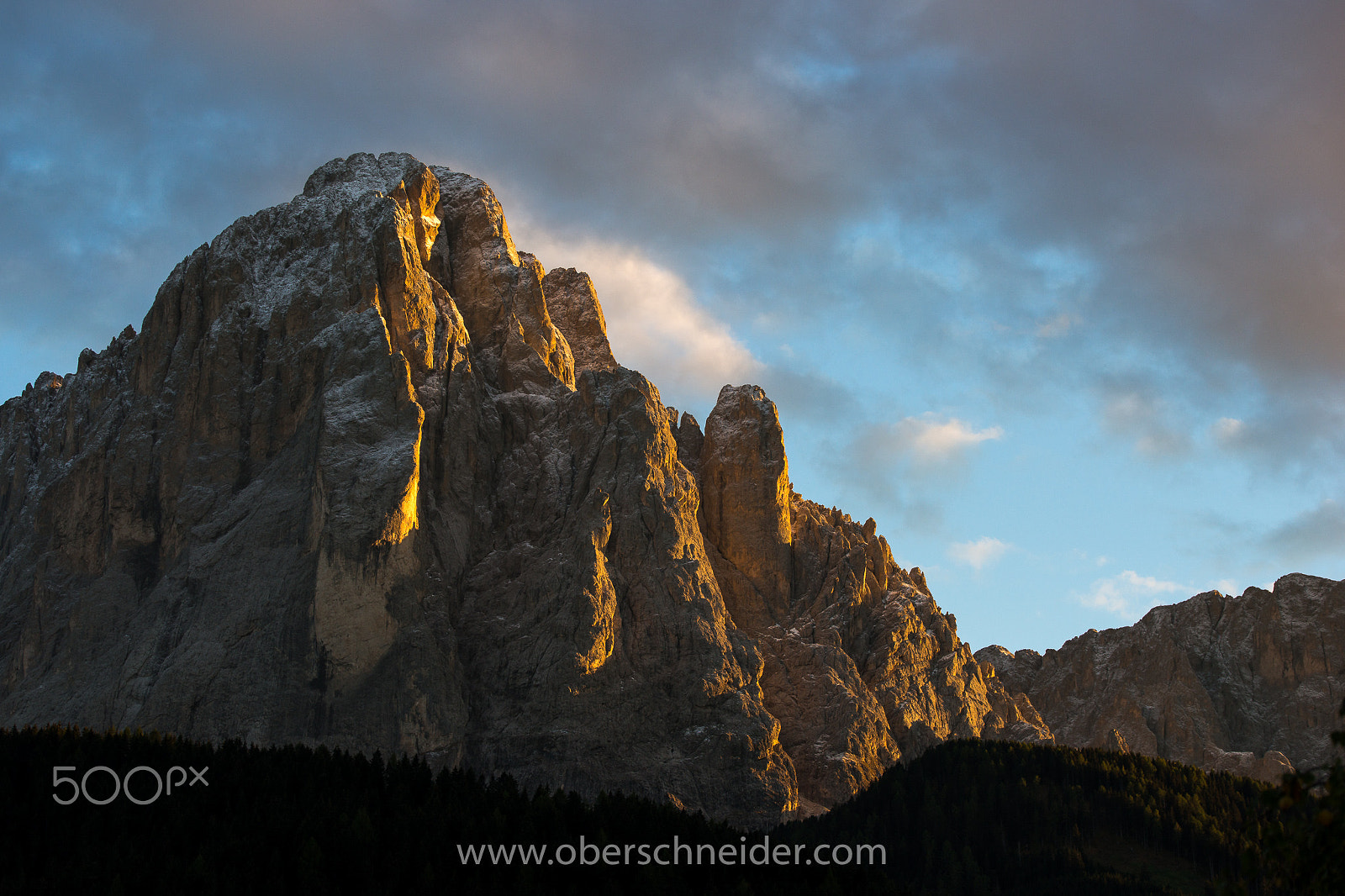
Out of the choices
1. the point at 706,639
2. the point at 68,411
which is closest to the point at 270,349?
the point at 68,411

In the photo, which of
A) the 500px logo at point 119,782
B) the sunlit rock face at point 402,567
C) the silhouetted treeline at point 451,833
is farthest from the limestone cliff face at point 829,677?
the 500px logo at point 119,782

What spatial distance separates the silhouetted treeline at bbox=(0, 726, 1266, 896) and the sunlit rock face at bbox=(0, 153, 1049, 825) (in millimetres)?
23137

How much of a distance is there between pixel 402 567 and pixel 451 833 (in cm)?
5998

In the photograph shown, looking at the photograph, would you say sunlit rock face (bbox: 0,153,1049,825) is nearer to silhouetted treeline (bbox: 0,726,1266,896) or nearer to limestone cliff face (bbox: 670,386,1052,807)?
limestone cliff face (bbox: 670,386,1052,807)

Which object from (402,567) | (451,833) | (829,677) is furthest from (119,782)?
(829,677)

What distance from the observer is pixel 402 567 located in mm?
158125

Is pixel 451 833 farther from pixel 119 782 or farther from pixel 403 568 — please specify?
pixel 403 568

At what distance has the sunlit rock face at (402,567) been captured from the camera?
500ft

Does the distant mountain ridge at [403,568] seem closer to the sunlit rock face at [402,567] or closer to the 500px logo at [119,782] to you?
the sunlit rock face at [402,567]

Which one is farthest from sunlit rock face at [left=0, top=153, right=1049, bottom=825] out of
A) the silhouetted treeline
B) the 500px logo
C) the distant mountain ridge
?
the 500px logo

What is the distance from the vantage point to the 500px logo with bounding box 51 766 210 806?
102062mm

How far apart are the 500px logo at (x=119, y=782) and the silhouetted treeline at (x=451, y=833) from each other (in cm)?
35

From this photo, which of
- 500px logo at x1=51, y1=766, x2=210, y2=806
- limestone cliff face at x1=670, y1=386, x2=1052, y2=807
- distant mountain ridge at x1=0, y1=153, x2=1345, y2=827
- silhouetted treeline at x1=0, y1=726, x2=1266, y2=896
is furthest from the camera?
limestone cliff face at x1=670, y1=386, x2=1052, y2=807

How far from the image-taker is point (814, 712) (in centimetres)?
17962
